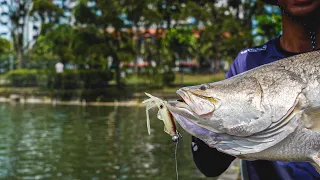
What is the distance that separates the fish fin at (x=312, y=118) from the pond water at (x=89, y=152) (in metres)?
5.67

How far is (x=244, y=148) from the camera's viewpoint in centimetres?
132

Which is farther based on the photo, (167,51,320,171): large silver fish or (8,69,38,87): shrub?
(8,69,38,87): shrub

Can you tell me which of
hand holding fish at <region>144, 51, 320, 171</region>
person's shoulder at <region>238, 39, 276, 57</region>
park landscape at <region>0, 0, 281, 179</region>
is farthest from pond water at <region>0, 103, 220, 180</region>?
hand holding fish at <region>144, 51, 320, 171</region>

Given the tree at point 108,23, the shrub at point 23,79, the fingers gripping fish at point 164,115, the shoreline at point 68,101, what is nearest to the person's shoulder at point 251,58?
the fingers gripping fish at point 164,115

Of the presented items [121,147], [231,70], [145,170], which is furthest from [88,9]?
[231,70]

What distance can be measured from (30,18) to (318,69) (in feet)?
121

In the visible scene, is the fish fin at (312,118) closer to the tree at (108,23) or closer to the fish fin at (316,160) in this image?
the fish fin at (316,160)

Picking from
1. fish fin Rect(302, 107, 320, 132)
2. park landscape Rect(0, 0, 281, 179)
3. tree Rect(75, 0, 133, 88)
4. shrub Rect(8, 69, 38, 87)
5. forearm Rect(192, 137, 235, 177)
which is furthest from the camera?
shrub Rect(8, 69, 38, 87)

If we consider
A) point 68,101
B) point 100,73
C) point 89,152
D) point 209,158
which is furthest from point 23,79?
point 209,158

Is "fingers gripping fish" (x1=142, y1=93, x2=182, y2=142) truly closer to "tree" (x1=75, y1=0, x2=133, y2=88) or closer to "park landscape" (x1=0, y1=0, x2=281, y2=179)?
"park landscape" (x1=0, y1=0, x2=281, y2=179)

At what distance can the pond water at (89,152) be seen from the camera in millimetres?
7227

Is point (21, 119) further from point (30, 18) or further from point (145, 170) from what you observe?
point (30, 18)

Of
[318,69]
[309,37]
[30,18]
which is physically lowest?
[318,69]

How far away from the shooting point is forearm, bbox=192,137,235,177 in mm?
1584
